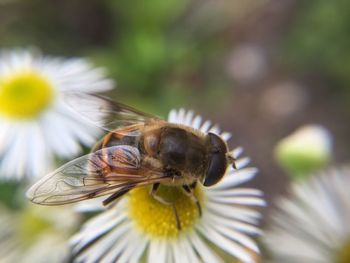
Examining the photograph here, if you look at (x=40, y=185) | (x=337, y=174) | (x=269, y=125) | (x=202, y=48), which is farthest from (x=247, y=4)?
(x=40, y=185)

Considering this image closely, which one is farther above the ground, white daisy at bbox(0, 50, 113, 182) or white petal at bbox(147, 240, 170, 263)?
white daisy at bbox(0, 50, 113, 182)

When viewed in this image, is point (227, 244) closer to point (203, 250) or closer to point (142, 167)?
point (203, 250)

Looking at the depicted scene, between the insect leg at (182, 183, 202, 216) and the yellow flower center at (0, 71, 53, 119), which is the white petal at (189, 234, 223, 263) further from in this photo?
the yellow flower center at (0, 71, 53, 119)

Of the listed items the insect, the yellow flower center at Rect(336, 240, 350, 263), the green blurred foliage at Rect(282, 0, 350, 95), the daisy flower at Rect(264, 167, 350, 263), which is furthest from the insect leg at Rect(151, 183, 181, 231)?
the green blurred foliage at Rect(282, 0, 350, 95)

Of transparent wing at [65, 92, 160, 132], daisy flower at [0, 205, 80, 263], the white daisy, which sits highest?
the white daisy

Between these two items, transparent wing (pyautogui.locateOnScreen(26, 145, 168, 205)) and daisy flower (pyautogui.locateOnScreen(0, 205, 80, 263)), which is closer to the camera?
transparent wing (pyautogui.locateOnScreen(26, 145, 168, 205))

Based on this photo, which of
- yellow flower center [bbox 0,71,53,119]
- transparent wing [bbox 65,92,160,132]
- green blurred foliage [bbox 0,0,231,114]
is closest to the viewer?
transparent wing [bbox 65,92,160,132]
